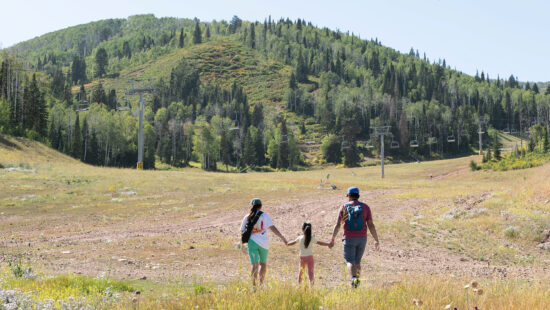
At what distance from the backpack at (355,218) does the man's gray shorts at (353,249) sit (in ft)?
0.90

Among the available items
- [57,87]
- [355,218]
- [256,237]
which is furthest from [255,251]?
[57,87]

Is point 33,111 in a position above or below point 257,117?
below

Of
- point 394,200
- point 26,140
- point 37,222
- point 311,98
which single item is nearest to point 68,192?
point 37,222

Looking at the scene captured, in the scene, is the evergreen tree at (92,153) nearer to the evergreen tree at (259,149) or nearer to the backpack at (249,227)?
the evergreen tree at (259,149)

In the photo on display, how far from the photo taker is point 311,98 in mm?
199875

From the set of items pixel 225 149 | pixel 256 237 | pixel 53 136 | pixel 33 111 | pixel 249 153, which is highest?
pixel 33 111

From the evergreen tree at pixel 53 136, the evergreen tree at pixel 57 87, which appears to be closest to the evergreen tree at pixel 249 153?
the evergreen tree at pixel 53 136

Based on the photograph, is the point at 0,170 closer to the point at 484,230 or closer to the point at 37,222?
the point at 37,222

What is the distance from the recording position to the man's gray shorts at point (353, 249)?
364 inches

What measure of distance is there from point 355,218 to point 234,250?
8780 millimetres

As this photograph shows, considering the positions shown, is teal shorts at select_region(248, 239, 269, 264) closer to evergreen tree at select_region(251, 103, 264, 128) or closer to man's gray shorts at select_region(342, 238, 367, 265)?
man's gray shorts at select_region(342, 238, 367, 265)

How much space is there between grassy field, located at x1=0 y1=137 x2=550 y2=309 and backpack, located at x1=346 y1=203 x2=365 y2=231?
1.26 metres

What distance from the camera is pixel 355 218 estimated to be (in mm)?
9219

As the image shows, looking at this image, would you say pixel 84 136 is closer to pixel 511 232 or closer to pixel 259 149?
pixel 259 149
